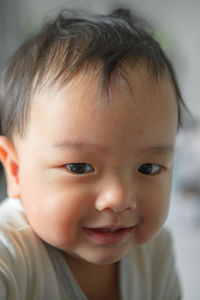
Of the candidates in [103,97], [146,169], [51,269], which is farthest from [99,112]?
[51,269]

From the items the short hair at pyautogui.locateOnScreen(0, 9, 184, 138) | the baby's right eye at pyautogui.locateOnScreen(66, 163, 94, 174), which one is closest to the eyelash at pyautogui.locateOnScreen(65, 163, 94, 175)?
the baby's right eye at pyautogui.locateOnScreen(66, 163, 94, 174)

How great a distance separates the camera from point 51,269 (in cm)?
63

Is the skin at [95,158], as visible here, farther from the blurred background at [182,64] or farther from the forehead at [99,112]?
the blurred background at [182,64]

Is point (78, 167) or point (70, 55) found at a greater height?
point (70, 55)

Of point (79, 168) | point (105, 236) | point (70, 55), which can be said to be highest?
point (70, 55)

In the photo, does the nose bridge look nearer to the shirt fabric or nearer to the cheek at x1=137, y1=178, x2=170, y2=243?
the cheek at x1=137, y1=178, x2=170, y2=243

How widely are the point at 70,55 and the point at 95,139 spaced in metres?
0.13

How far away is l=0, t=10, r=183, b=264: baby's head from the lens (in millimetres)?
544

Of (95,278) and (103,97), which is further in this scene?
(95,278)

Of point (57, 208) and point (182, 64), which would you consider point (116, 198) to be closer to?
point (57, 208)

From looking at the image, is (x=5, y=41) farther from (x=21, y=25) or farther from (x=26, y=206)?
(x=26, y=206)

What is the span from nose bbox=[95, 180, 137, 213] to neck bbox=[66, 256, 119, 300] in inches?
7.0

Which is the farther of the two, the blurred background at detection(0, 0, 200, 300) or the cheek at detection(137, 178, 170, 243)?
the blurred background at detection(0, 0, 200, 300)

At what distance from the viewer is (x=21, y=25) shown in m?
1.28
